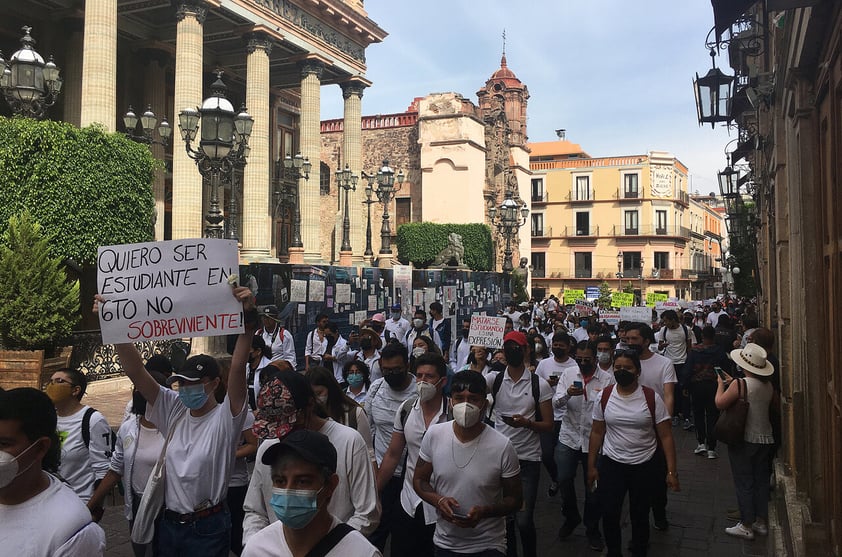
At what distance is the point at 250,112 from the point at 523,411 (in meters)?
21.0

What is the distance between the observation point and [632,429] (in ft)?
18.1

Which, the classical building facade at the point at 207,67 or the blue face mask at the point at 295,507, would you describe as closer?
the blue face mask at the point at 295,507

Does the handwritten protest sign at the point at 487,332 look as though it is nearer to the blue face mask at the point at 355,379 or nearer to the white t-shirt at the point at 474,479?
the blue face mask at the point at 355,379

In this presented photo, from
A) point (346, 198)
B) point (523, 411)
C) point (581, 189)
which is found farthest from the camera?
point (581, 189)

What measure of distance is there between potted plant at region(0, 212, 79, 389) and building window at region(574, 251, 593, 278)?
56.3m

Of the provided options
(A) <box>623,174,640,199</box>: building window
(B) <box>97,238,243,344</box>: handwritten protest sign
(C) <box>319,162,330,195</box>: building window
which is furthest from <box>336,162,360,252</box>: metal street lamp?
(A) <box>623,174,640,199</box>: building window

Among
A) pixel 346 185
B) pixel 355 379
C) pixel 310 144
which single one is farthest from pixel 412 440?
pixel 310 144

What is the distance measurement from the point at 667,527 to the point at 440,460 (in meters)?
3.96

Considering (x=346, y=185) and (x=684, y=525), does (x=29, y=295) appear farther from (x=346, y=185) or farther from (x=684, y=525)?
(x=346, y=185)

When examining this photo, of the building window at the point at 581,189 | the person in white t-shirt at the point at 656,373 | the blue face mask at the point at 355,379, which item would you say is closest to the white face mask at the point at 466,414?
the blue face mask at the point at 355,379

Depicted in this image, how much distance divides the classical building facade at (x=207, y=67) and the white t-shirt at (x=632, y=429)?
1552cm

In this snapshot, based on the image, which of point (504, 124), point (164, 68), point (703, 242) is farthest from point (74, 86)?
point (703, 242)

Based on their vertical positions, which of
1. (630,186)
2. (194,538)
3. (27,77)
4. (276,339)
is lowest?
(194,538)

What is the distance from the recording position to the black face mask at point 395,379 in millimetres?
5320
